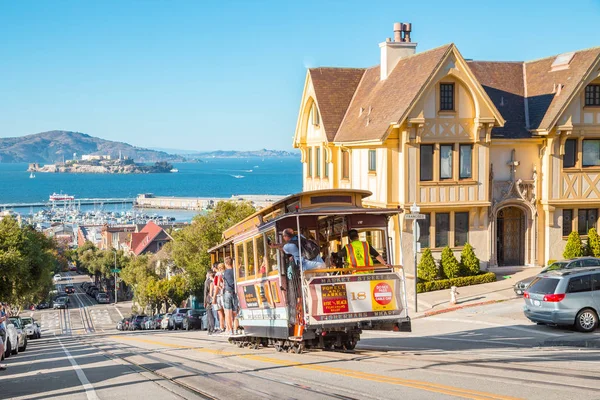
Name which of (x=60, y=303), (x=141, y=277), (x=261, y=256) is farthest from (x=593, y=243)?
(x=60, y=303)

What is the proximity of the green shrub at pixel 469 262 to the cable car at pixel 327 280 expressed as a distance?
62.8 feet

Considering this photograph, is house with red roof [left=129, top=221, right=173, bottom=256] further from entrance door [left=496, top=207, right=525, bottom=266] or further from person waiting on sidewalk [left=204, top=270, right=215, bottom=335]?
person waiting on sidewalk [left=204, top=270, right=215, bottom=335]

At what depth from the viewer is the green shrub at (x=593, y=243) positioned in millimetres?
36250

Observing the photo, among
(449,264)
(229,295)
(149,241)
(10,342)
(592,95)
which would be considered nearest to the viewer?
(229,295)

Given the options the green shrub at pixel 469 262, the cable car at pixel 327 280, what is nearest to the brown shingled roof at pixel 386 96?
the green shrub at pixel 469 262

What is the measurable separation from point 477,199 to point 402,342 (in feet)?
53.7

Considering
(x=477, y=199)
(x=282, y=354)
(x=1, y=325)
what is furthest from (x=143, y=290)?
(x=282, y=354)

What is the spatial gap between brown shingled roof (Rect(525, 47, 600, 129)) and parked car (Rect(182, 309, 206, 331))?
18460 mm

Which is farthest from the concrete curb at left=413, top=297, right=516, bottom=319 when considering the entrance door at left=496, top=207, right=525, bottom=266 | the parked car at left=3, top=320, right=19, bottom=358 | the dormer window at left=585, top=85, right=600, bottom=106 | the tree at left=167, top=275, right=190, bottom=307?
the tree at left=167, top=275, right=190, bottom=307

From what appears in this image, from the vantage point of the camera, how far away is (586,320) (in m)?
22.5

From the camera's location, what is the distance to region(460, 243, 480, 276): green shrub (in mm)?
35906

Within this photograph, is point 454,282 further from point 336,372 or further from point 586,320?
point 336,372

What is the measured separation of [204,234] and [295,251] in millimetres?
34279

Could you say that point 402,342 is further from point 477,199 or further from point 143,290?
point 143,290
